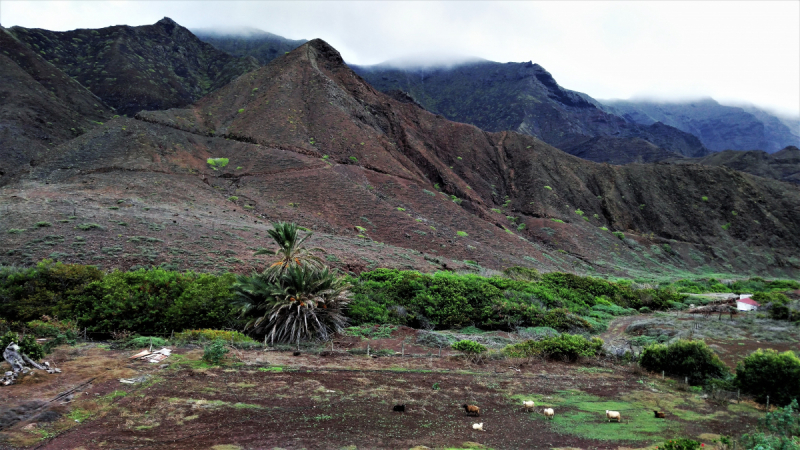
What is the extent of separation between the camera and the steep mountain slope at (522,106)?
4422 inches

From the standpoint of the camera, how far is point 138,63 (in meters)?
78.8

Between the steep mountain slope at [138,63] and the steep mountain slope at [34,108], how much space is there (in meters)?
7.45

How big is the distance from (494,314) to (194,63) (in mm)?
98004

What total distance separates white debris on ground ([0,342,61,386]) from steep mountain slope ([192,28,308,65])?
443ft

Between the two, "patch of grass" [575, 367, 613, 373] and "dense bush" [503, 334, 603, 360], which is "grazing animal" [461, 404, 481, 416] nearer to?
"dense bush" [503, 334, 603, 360]

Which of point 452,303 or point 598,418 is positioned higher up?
point 452,303

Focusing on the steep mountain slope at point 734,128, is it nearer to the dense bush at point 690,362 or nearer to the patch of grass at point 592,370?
the dense bush at point 690,362

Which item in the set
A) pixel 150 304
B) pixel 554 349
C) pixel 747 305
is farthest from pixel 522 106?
pixel 150 304

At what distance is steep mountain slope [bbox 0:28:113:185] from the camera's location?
43.2m

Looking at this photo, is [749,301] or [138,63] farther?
[138,63]

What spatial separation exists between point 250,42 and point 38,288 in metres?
158

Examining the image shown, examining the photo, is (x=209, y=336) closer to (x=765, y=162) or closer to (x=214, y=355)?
(x=214, y=355)

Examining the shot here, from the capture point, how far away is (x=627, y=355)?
1439 cm

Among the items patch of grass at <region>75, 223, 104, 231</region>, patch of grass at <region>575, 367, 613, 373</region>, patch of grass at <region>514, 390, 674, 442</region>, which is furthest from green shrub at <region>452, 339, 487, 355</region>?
patch of grass at <region>75, 223, 104, 231</region>
